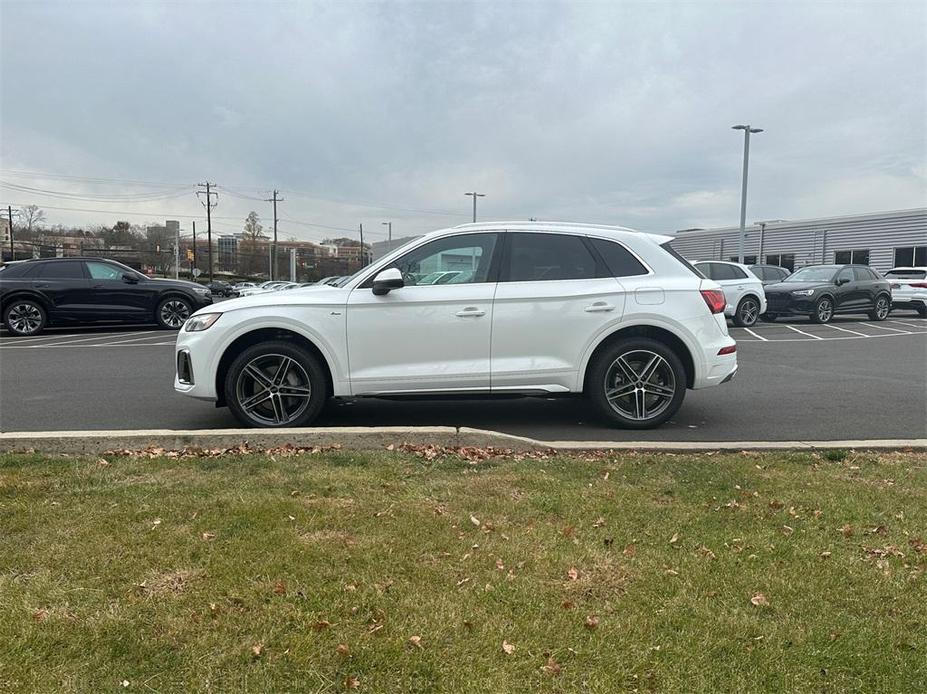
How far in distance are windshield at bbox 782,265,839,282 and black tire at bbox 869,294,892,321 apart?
5.79 ft

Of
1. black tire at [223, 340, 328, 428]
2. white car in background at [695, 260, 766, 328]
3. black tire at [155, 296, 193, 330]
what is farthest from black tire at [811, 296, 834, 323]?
black tire at [223, 340, 328, 428]

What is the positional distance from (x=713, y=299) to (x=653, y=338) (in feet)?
2.11

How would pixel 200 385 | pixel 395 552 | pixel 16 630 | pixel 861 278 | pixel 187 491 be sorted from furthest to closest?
1. pixel 861 278
2. pixel 200 385
3. pixel 187 491
4. pixel 395 552
5. pixel 16 630

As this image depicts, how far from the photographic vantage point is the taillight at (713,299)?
6.10m

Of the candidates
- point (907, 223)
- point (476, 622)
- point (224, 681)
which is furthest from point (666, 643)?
point (907, 223)

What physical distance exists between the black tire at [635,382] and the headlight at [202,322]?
318 centimetres

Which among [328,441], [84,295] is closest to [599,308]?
[328,441]

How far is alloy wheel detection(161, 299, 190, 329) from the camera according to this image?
15.6m

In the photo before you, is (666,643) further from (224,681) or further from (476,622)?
(224,681)

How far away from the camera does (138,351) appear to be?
11.5 metres

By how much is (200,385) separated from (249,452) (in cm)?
118

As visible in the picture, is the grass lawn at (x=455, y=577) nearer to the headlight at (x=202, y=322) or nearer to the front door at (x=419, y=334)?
the front door at (x=419, y=334)

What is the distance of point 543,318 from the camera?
5832mm

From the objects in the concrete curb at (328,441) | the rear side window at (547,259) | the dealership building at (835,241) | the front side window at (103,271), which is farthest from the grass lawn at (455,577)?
the dealership building at (835,241)
